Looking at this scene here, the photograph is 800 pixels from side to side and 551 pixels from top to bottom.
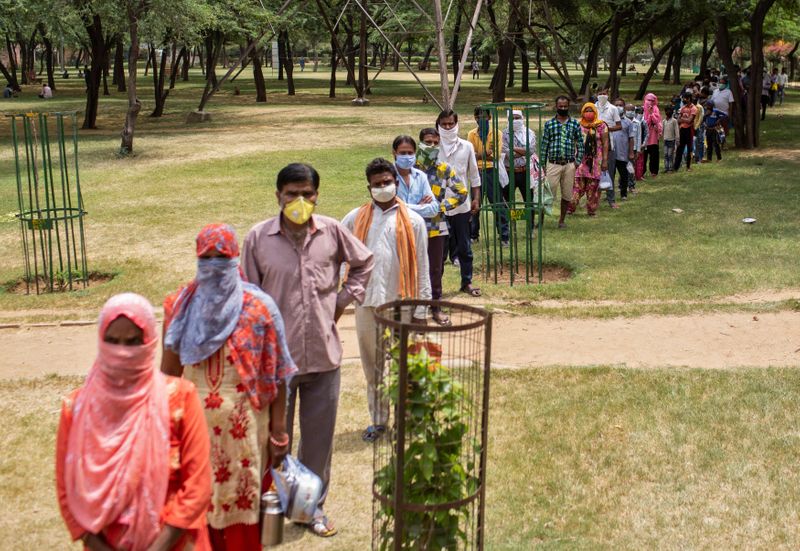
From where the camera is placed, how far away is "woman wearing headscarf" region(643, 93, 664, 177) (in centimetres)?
1784

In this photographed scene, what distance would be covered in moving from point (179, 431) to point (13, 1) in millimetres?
24578

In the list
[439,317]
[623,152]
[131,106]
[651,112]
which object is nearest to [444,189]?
[439,317]

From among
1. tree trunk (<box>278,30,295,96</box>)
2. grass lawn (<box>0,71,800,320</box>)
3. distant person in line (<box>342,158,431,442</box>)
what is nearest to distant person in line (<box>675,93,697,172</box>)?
grass lawn (<box>0,71,800,320</box>)

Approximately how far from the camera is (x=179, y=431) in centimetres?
336

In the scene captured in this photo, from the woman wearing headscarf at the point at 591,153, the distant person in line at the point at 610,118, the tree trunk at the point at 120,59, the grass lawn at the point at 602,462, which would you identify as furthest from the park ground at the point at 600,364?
the tree trunk at the point at 120,59

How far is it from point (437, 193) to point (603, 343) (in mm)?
1965

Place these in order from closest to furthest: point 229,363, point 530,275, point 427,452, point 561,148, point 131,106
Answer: point 229,363, point 427,452, point 530,275, point 561,148, point 131,106

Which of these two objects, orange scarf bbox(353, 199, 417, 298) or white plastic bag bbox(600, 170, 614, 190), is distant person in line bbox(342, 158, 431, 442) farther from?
white plastic bag bbox(600, 170, 614, 190)

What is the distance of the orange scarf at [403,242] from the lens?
6.38 m

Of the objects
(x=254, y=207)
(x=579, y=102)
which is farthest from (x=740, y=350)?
(x=579, y=102)

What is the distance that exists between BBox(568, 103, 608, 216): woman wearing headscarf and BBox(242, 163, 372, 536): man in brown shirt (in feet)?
31.1

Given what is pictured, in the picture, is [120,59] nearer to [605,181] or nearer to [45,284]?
[605,181]

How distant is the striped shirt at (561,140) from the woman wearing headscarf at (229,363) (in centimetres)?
947

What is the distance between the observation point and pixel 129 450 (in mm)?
3191
